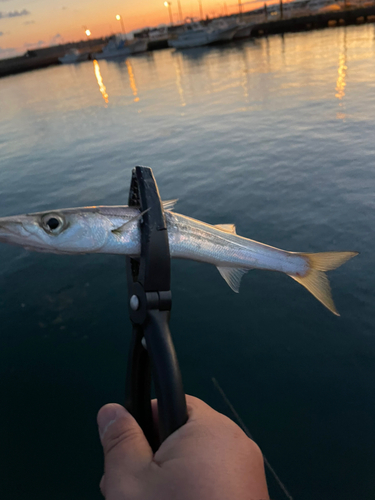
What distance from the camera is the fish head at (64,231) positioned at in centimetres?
203

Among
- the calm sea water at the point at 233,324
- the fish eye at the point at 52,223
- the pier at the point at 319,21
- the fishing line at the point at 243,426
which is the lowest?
the fishing line at the point at 243,426

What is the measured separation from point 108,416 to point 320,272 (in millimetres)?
2176

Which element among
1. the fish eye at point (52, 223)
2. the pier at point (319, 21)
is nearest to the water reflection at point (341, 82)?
the fish eye at point (52, 223)

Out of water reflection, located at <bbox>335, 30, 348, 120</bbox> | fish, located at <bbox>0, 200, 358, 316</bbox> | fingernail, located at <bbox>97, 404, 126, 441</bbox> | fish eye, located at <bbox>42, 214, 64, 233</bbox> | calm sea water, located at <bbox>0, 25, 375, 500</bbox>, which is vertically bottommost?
calm sea water, located at <bbox>0, 25, 375, 500</bbox>

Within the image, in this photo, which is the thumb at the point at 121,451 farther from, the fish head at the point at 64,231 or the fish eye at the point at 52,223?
the fish eye at the point at 52,223

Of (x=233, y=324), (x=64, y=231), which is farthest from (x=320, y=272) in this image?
(x=233, y=324)

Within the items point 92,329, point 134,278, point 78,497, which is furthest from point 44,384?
point 134,278

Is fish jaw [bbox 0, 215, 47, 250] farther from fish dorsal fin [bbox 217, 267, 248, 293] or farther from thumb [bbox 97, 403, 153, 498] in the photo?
fish dorsal fin [bbox 217, 267, 248, 293]

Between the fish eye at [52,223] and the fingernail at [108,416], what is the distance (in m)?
1.15

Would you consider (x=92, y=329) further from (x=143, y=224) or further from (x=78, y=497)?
(x=143, y=224)

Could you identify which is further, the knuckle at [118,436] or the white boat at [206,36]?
the white boat at [206,36]

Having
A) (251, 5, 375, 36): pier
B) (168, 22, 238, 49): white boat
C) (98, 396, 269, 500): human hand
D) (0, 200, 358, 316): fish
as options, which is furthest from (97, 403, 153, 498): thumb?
(168, 22, 238, 49): white boat

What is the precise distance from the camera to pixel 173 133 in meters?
18.3

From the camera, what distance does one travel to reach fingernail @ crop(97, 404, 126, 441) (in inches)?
71.1
